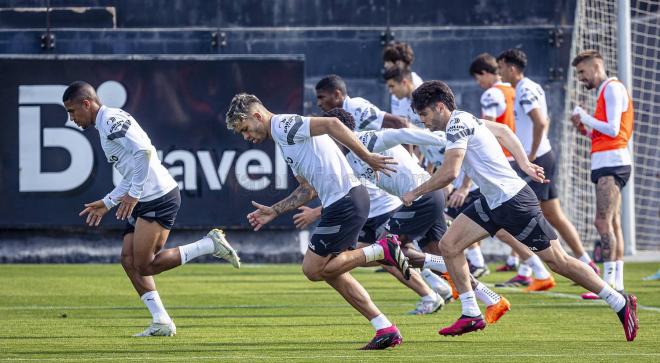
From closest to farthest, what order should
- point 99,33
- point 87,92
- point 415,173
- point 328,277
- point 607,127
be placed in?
point 328,277, point 87,92, point 415,173, point 607,127, point 99,33

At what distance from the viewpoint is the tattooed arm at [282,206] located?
31.7 ft

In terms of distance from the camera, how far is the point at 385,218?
1194cm

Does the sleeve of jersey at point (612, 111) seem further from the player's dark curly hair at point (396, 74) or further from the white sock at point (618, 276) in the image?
the player's dark curly hair at point (396, 74)

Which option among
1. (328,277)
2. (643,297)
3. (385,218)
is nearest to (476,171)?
(328,277)

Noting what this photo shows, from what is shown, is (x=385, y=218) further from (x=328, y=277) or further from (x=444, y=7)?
Result: (x=444, y=7)

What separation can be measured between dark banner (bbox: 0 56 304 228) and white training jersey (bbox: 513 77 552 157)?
17.9ft

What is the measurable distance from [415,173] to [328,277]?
2603 mm

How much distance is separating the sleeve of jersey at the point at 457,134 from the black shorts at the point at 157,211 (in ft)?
8.33

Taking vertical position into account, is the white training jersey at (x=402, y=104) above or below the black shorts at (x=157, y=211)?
above

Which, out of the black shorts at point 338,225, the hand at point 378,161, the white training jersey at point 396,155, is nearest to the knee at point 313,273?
the black shorts at point 338,225

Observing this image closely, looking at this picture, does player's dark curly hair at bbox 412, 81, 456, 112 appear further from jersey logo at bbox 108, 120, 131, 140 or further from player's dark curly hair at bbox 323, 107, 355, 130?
jersey logo at bbox 108, 120, 131, 140

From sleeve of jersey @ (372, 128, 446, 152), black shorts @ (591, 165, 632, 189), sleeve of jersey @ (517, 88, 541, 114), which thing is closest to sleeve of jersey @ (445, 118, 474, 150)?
sleeve of jersey @ (372, 128, 446, 152)

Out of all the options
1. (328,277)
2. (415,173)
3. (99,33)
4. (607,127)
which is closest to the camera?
Result: (328,277)

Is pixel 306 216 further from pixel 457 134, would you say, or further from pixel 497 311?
pixel 497 311
